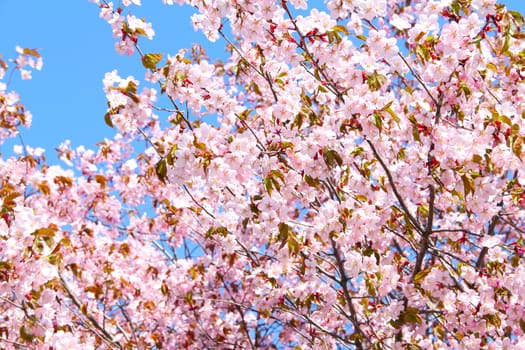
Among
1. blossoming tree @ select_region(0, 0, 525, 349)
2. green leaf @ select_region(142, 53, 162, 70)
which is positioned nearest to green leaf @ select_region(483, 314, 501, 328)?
blossoming tree @ select_region(0, 0, 525, 349)

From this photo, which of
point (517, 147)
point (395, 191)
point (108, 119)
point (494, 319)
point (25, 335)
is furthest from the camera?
point (494, 319)

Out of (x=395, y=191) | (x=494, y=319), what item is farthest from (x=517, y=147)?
(x=494, y=319)

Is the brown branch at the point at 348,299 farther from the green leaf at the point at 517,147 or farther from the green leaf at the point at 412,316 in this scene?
the green leaf at the point at 517,147

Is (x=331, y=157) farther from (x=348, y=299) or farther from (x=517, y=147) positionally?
(x=348, y=299)

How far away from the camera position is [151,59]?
3.62 metres

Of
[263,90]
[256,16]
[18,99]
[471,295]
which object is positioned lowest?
[471,295]

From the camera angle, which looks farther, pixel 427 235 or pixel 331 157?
pixel 427 235

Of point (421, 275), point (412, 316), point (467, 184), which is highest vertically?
point (467, 184)

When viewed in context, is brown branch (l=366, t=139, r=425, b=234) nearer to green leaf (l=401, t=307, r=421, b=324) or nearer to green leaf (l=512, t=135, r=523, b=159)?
green leaf (l=401, t=307, r=421, b=324)

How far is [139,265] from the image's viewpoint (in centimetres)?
764

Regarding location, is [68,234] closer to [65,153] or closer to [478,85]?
[65,153]

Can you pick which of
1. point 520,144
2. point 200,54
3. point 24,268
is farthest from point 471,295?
point 200,54

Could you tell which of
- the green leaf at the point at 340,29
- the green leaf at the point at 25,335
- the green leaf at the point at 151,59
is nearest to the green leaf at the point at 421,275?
the green leaf at the point at 340,29

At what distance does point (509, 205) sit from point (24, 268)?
4.85m
